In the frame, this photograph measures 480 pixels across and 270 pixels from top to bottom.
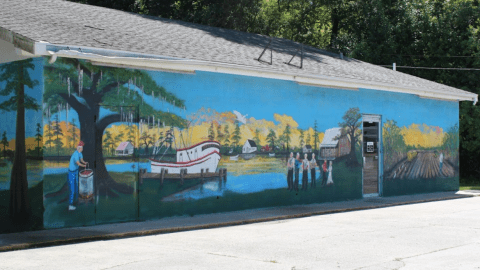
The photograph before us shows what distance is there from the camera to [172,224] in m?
13.0

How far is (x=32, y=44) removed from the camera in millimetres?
11109

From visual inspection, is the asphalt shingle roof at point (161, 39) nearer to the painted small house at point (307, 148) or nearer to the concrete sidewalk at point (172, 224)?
the painted small house at point (307, 148)

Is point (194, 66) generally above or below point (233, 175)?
above

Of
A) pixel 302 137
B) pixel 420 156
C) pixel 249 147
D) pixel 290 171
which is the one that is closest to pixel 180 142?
pixel 249 147

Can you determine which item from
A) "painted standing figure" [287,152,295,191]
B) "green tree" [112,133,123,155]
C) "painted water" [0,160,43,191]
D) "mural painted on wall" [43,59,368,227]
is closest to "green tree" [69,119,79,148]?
"mural painted on wall" [43,59,368,227]

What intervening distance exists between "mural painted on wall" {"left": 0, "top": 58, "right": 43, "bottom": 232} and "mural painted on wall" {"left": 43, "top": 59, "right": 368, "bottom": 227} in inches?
9.2

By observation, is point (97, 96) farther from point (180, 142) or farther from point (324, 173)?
point (324, 173)

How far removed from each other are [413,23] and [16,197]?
28.7m

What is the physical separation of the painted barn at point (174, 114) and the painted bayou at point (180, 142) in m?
0.03

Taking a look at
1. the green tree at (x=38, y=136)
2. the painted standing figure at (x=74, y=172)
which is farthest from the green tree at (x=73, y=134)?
the green tree at (x=38, y=136)

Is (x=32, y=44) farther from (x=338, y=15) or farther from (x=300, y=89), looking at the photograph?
(x=338, y=15)

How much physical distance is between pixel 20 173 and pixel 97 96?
2.17 metres

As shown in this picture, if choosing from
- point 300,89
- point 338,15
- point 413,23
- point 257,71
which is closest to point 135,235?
point 257,71

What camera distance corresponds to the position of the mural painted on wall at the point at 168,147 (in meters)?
12.3
